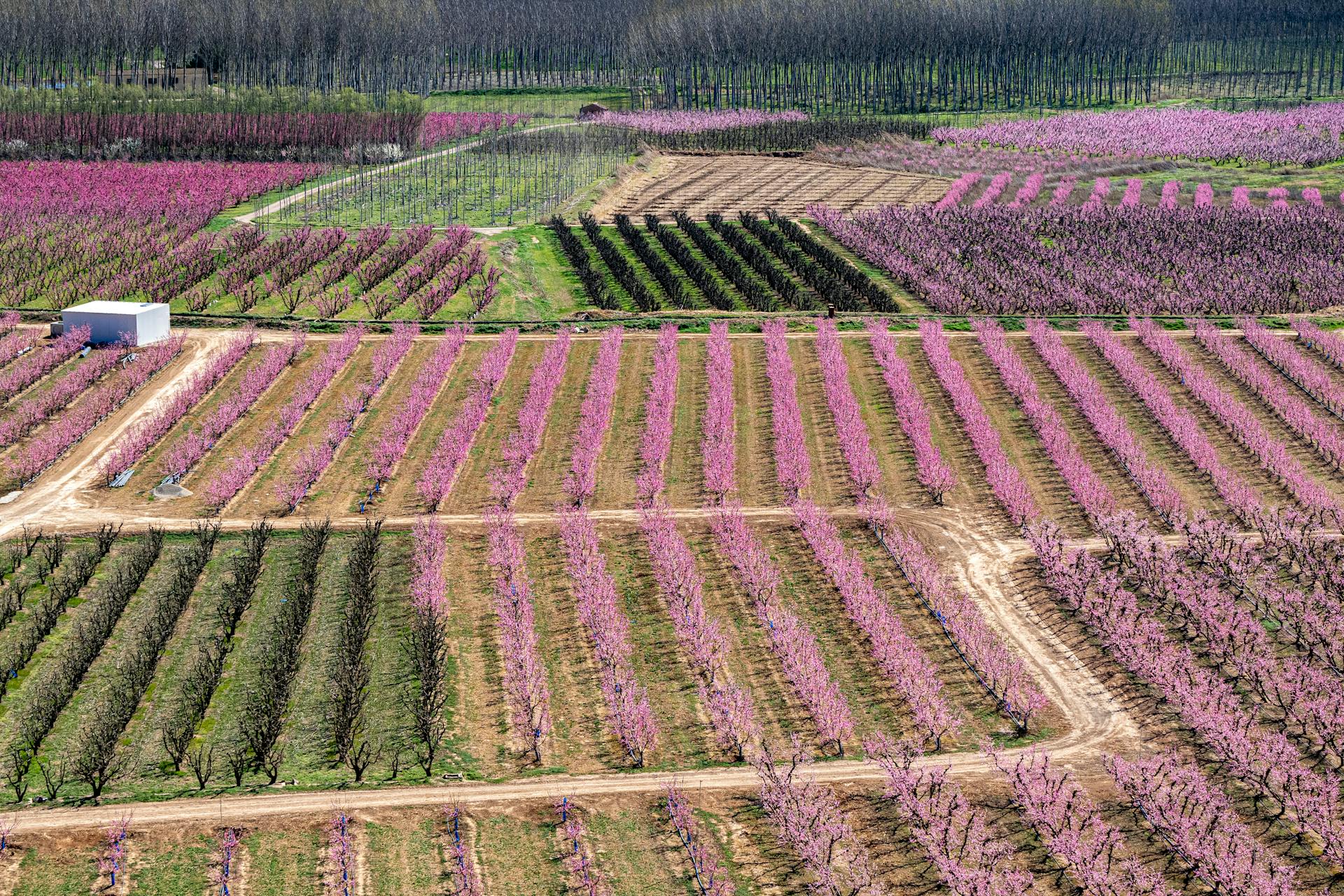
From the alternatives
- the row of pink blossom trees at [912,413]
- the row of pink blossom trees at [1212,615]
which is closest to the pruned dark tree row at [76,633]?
the row of pink blossom trees at [912,413]

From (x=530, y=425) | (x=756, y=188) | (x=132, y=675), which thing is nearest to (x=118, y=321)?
(x=530, y=425)

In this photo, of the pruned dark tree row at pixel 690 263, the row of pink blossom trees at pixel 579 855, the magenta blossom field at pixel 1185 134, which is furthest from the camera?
the magenta blossom field at pixel 1185 134

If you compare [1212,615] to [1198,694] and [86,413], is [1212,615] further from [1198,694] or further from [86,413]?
[86,413]

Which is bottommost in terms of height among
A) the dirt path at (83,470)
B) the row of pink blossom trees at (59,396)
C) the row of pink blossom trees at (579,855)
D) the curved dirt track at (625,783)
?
the row of pink blossom trees at (579,855)

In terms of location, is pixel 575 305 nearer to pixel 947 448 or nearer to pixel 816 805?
pixel 947 448

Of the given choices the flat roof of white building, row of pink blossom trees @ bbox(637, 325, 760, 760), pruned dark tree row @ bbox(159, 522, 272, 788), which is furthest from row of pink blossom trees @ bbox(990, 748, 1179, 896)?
the flat roof of white building

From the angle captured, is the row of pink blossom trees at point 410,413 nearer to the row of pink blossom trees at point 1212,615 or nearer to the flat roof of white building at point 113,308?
the flat roof of white building at point 113,308
